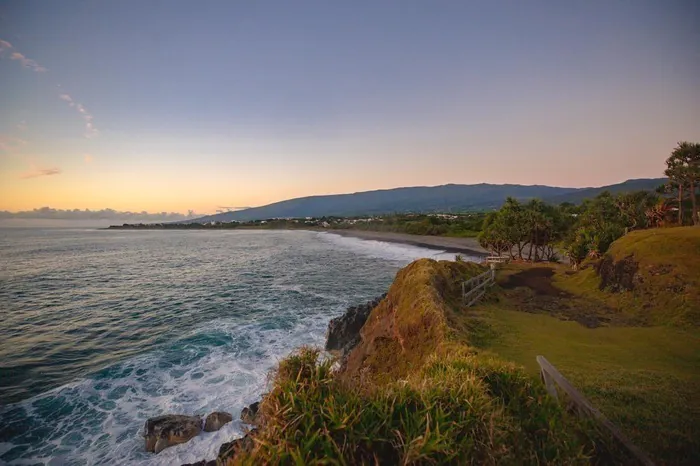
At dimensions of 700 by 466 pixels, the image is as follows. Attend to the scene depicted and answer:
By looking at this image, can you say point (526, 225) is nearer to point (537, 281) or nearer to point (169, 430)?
point (537, 281)

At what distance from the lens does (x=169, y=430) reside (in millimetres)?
12391

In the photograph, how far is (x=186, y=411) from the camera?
46.5ft

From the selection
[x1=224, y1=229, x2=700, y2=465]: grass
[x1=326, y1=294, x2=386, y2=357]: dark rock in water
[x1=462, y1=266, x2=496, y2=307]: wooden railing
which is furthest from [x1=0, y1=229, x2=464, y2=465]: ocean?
[x1=462, y1=266, x2=496, y2=307]: wooden railing

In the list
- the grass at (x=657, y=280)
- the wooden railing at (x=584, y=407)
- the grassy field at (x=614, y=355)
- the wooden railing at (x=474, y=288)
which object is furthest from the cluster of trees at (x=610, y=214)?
the wooden railing at (x=584, y=407)

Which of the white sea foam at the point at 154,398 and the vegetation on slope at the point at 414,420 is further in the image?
the white sea foam at the point at 154,398

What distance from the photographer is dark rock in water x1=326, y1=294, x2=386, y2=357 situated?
821 inches

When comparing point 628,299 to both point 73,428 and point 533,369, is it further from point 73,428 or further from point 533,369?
point 73,428

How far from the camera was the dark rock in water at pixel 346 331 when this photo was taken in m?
20.9

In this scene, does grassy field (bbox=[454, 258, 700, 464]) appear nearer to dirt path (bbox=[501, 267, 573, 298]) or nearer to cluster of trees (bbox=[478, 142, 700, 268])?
dirt path (bbox=[501, 267, 573, 298])

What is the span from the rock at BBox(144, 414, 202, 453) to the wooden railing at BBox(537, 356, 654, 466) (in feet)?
42.0

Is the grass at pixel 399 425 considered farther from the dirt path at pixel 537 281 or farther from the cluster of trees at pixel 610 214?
the cluster of trees at pixel 610 214

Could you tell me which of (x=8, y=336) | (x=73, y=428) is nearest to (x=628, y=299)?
(x=73, y=428)

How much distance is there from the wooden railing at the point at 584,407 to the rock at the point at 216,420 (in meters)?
12.4

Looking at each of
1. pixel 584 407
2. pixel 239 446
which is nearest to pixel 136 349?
pixel 239 446
